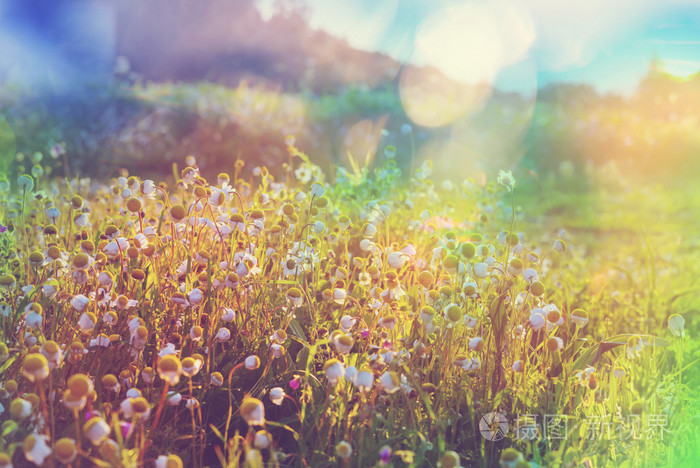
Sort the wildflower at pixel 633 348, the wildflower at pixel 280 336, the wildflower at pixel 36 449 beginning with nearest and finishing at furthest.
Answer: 1. the wildflower at pixel 36 449
2. the wildflower at pixel 280 336
3. the wildflower at pixel 633 348

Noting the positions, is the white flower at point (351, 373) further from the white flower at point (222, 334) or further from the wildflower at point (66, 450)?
the wildflower at point (66, 450)

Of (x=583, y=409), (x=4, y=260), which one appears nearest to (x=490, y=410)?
(x=583, y=409)

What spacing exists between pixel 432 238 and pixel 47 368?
6.96 ft

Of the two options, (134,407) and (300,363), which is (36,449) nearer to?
(134,407)

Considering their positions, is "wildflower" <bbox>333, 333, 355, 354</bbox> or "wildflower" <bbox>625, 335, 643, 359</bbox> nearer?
"wildflower" <bbox>333, 333, 355, 354</bbox>

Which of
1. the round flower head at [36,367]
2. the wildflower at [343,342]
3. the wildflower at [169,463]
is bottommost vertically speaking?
the wildflower at [169,463]

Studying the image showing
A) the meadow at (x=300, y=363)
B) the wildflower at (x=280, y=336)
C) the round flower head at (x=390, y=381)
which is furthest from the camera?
the wildflower at (x=280, y=336)

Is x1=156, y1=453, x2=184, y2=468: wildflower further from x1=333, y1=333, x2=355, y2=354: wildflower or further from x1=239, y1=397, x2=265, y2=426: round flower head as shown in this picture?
x1=333, y1=333, x2=355, y2=354: wildflower

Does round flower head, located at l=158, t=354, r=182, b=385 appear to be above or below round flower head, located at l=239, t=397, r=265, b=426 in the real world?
above

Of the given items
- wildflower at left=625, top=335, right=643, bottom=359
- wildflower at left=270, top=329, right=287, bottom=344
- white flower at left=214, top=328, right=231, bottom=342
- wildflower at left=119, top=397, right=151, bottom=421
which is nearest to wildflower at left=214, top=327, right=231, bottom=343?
white flower at left=214, top=328, right=231, bottom=342

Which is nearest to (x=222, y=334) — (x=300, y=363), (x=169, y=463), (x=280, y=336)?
(x=280, y=336)

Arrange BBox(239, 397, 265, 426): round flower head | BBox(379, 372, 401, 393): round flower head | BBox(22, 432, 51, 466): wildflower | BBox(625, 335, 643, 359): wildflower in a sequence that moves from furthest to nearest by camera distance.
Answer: BBox(625, 335, 643, 359): wildflower < BBox(379, 372, 401, 393): round flower head < BBox(239, 397, 265, 426): round flower head < BBox(22, 432, 51, 466): wildflower

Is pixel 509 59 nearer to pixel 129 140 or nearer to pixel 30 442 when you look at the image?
pixel 129 140

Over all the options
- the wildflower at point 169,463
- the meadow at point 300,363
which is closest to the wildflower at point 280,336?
the meadow at point 300,363
